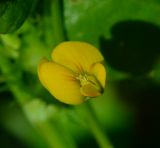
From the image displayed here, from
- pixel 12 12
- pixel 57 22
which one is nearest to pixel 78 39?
pixel 57 22

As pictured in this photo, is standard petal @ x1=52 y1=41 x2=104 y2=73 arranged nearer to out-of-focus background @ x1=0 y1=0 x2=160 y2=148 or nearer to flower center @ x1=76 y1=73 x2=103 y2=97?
flower center @ x1=76 y1=73 x2=103 y2=97

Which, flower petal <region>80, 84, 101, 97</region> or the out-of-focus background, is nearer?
flower petal <region>80, 84, 101, 97</region>

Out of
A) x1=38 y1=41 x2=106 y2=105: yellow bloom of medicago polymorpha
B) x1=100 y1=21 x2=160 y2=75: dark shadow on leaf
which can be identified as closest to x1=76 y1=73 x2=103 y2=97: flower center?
x1=38 y1=41 x2=106 y2=105: yellow bloom of medicago polymorpha

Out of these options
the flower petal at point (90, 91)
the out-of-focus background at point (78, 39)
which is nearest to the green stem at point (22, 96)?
the out-of-focus background at point (78, 39)

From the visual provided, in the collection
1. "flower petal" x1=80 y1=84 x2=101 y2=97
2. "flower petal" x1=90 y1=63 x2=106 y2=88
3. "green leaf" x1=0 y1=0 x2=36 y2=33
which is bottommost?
"flower petal" x1=80 y1=84 x2=101 y2=97

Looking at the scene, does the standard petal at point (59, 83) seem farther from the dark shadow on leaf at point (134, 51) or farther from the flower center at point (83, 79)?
the dark shadow on leaf at point (134, 51)
